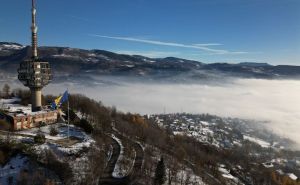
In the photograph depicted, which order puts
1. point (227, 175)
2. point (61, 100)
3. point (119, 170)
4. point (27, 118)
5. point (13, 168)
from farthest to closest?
point (227, 175)
point (27, 118)
point (61, 100)
point (119, 170)
point (13, 168)

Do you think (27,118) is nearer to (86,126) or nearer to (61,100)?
(61,100)

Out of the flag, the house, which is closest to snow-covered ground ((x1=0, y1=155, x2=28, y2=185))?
the flag

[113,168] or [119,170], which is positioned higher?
[119,170]

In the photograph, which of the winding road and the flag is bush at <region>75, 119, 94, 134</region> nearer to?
the winding road

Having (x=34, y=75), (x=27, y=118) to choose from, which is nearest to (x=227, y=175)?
(x=27, y=118)

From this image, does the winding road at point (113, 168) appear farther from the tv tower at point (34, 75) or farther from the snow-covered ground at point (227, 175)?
the snow-covered ground at point (227, 175)

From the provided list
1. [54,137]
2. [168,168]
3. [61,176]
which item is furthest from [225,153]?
[61,176]

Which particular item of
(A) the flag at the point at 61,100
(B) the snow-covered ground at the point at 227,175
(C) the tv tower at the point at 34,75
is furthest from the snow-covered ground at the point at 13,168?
(B) the snow-covered ground at the point at 227,175

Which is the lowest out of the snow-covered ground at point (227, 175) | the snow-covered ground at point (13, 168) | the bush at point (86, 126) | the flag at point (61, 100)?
the snow-covered ground at point (227, 175)

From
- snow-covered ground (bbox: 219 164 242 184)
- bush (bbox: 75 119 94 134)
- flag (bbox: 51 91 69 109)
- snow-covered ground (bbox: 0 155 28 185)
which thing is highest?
flag (bbox: 51 91 69 109)

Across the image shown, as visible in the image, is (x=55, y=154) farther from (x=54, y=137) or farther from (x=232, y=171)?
(x=232, y=171)

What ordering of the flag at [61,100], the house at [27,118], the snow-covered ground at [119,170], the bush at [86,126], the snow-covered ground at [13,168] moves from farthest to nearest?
the bush at [86,126] < the house at [27,118] < the flag at [61,100] < the snow-covered ground at [119,170] < the snow-covered ground at [13,168]

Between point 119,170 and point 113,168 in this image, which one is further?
point 113,168
